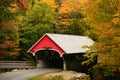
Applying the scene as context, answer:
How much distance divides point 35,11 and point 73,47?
43.4 feet

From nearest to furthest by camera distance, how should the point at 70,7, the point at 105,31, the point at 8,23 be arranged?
the point at 105,31 → the point at 8,23 → the point at 70,7

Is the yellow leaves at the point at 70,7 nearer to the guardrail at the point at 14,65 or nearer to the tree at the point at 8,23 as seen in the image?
the tree at the point at 8,23

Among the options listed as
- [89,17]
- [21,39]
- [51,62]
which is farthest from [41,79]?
[21,39]

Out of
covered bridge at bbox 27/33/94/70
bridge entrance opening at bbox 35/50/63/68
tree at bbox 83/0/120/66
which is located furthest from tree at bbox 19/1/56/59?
tree at bbox 83/0/120/66

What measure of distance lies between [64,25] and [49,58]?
1411cm

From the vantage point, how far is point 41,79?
29578mm

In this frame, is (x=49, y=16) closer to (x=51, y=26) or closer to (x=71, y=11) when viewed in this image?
(x=51, y=26)

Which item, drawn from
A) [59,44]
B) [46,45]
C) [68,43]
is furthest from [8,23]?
[68,43]

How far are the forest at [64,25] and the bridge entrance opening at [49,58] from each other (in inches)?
157

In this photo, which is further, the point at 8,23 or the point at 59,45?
the point at 59,45

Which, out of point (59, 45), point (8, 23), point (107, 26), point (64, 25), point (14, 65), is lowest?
point (14, 65)

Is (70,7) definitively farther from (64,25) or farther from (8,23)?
(8,23)

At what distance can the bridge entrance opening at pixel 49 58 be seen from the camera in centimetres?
4150

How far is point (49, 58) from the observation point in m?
42.6
